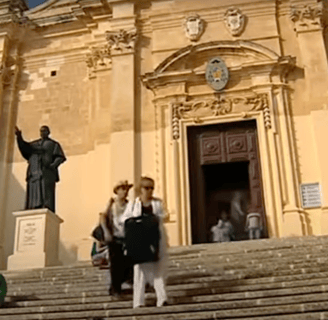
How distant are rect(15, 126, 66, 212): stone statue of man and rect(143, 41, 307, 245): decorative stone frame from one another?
120 inches

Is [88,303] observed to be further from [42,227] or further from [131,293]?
[42,227]

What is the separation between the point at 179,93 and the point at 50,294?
24.4 ft

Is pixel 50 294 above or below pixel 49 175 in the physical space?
below

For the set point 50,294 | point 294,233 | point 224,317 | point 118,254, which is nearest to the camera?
point 224,317

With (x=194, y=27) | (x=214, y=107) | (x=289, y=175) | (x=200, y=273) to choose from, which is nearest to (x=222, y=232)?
(x=289, y=175)

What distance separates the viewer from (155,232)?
19.6 feet

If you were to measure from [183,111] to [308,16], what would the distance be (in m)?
3.79

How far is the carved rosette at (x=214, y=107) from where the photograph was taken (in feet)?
43.7

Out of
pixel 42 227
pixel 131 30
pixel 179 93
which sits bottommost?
pixel 42 227

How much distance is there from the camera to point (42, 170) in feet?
35.0

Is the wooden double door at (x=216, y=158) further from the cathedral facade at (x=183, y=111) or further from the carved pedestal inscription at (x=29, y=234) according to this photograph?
the carved pedestal inscription at (x=29, y=234)

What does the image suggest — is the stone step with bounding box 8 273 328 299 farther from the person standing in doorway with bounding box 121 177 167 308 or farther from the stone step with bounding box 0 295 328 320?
the person standing in doorway with bounding box 121 177 167 308

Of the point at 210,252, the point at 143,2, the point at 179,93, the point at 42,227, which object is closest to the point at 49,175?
the point at 42,227

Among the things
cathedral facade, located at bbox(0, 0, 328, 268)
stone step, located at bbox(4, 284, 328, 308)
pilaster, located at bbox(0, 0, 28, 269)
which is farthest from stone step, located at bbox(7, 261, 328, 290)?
pilaster, located at bbox(0, 0, 28, 269)
